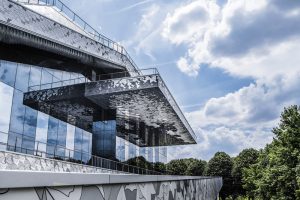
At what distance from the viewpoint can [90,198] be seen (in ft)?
13.1

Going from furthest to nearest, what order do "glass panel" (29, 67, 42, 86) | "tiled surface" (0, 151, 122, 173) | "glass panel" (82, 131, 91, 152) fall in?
1. "glass panel" (82, 131, 91, 152)
2. "glass panel" (29, 67, 42, 86)
3. "tiled surface" (0, 151, 122, 173)

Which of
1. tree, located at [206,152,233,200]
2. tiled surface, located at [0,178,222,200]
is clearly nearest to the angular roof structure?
tiled surface, located at [0,178,222,200]

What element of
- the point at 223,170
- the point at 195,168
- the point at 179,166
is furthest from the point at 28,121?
the point at 179,166

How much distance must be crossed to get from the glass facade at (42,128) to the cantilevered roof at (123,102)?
750 mm

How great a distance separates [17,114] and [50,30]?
19.4ft

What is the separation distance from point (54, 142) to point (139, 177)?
19.7m

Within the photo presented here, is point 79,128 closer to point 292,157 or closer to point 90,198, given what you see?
point 292,157

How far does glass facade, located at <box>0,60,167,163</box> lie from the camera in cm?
1966

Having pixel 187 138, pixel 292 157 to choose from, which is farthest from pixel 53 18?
pixel 187 138

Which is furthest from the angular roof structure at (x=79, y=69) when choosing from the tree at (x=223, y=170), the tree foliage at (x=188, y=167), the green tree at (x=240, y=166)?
the tree foliage at (x=188, y=167)

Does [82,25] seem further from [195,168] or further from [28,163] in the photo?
[195,168]

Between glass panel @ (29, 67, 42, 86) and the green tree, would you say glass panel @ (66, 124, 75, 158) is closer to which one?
glass panel @ (29, 67, 42, 86)

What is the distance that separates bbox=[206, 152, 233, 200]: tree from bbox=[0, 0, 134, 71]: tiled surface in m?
48.1

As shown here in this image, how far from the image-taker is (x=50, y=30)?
20656mm
